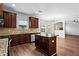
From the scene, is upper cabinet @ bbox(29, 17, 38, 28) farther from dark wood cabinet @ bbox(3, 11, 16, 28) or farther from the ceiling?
dark wood cabinet @ bbox(3, 11, 16, 28)

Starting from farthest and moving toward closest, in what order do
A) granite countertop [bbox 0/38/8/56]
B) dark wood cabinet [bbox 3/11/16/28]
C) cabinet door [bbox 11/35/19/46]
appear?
cabinet door [bbox 11/35/19/46], dark wood cabinet [bbox 3/11/16/28], granite countertop [bbox 0/38/8/56]

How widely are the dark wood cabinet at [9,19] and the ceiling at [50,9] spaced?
185mm

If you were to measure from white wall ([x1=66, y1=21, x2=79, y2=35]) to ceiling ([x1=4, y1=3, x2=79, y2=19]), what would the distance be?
23 centimetres

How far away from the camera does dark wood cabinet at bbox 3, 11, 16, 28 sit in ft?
6.60

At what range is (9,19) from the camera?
2.07 metres

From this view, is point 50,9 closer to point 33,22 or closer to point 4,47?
point 33,22

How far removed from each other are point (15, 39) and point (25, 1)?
1077 mm

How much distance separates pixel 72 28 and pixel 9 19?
160cm

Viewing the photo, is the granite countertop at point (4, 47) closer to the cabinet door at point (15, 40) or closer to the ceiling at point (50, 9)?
the cabinet door at point (15, 40)

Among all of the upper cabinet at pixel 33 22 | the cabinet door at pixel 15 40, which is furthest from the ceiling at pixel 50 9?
the cabinet door at pixel 15 40

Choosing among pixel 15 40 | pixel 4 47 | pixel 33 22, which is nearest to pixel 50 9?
pixel 33 22

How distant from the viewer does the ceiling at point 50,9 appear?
194 cm

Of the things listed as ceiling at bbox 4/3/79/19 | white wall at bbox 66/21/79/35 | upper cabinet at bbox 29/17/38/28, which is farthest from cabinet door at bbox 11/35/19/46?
white wall at bbox 66/21/79/35

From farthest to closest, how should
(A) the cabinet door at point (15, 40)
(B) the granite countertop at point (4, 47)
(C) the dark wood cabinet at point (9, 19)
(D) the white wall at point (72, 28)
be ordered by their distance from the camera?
1. (A) the cabinet door at point (15, 40)
2. (D) the white wall at point (72, 28)
3. (C) the dark wood cabinet at point (9, 19)
4. (B) the granite countertop at point (4, 47)
